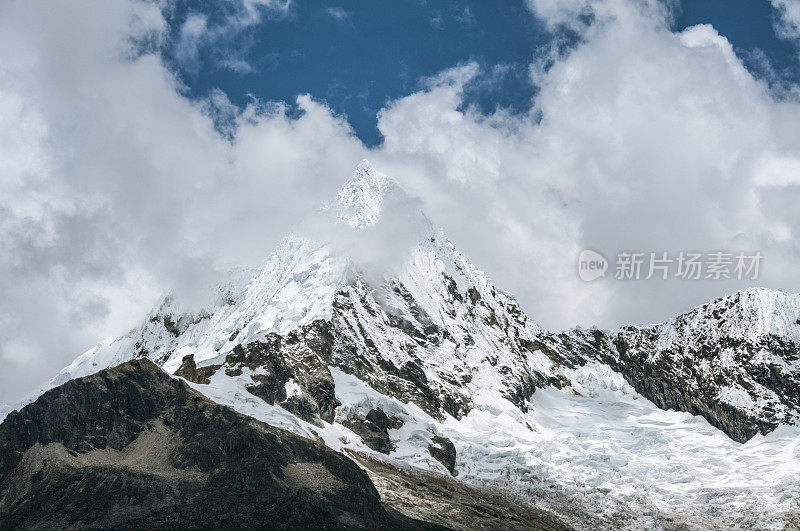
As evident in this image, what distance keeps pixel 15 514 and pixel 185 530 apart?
39139 mm

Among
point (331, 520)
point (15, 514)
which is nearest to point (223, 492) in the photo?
point (331, 520)

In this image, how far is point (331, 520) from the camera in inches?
7598

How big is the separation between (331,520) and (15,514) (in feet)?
218

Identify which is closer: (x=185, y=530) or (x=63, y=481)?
(x=185, y=530)

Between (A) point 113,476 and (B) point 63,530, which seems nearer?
(B) point 63,530

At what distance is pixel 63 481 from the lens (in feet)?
652

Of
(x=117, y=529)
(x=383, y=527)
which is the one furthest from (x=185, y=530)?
(x=383, y=527)

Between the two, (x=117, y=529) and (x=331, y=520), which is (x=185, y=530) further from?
(x=331, y=520)

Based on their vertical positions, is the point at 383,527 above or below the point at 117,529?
above

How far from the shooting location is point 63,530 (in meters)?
178

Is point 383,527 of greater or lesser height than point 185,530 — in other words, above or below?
above

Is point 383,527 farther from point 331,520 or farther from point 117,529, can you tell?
point 117,529

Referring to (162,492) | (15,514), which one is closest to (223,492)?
(162,492)

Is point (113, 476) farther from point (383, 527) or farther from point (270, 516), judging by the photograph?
point (383, 527)
